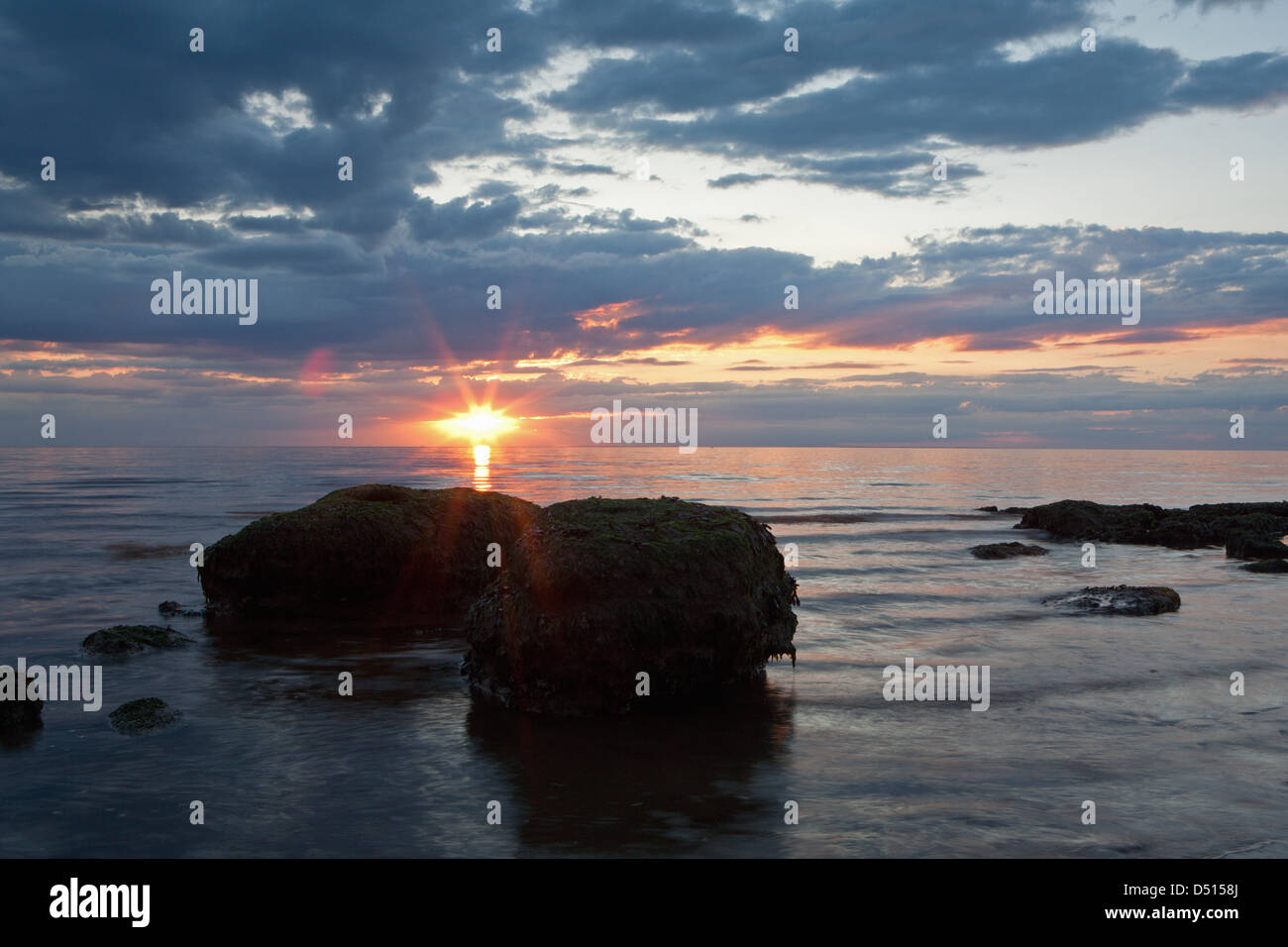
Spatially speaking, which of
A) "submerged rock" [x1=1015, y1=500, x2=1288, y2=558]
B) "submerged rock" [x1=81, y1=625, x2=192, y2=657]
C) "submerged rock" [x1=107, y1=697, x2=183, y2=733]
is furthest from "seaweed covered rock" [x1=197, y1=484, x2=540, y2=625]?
"submerged rock" [x1=1015, y1=500, x2=1288, y2=558]

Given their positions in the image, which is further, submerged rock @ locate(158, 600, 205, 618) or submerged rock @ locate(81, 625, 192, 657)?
submerged rock @ locate(158, 600, 205, 618)

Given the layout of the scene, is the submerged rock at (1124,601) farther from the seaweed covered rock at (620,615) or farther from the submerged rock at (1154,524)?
the submerged rock at (1154,524)

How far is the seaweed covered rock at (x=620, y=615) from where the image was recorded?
9.34 meters

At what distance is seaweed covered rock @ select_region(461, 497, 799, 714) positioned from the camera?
30.6 feet

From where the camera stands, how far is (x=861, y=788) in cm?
725

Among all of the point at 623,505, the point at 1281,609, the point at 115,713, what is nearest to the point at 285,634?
the point at 115,713

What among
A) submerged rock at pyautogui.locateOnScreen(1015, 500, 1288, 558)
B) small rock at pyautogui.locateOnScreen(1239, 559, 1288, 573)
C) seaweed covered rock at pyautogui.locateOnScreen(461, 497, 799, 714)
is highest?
seaweed covered rock at pyautogui.locateOnScreen(461, 497, 799, 714)

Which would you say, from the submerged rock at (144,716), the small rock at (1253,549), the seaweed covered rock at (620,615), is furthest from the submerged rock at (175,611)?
the small rock at (1253,549)

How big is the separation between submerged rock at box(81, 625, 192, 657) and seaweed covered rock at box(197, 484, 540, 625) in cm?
190

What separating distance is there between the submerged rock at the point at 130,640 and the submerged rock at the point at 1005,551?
2042 cm

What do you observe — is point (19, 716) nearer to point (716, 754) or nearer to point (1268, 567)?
point (716, 754)

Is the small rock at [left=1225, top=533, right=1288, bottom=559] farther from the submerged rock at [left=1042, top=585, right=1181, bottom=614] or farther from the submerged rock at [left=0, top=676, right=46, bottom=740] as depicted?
the submerged rock at [left=0, top=676, right=46, bottom=740]

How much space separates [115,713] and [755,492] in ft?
154

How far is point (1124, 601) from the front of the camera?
1535 cm
